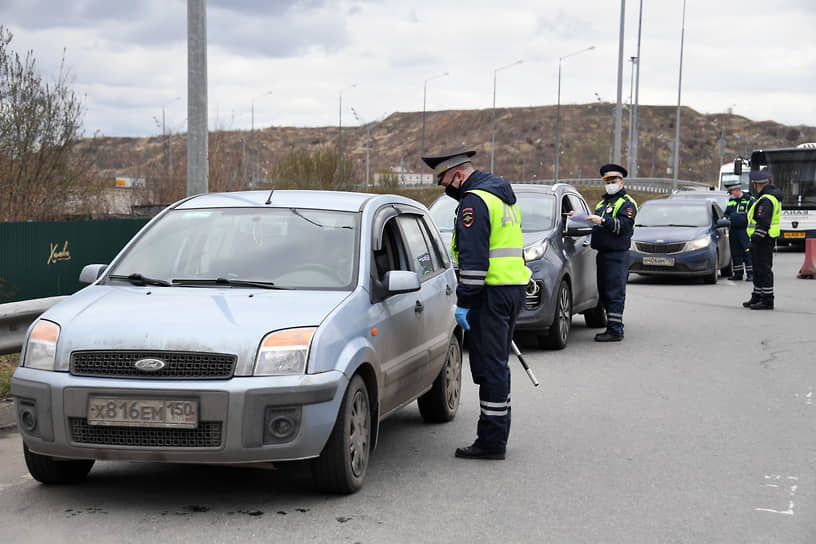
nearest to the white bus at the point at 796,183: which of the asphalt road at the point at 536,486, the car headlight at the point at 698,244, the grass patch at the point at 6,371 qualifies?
the car headlight at the point at 698,244

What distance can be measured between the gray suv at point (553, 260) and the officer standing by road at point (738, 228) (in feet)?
29.9

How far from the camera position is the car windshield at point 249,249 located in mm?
6074

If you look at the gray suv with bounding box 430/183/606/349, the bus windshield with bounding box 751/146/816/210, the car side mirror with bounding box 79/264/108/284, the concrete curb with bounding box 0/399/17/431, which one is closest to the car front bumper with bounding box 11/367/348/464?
the car side mirror with bounding box 79/264/108/284

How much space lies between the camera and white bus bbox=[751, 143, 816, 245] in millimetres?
30109

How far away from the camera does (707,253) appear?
20.7m

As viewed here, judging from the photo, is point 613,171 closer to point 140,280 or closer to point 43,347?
point 140,280

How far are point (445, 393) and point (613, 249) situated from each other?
541cm

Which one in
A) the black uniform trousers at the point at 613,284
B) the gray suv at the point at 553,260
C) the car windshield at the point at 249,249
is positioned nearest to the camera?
the car windshield at the point at 249,249

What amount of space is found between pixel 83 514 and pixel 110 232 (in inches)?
412

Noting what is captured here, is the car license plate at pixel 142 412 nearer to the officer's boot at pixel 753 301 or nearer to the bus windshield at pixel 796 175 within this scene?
the officer's boot at pixel 753 301

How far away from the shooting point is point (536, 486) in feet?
19.7

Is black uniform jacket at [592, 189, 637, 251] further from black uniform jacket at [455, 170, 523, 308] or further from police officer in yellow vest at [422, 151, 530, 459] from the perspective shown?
black uniform jacket at [455, 170, 523, 308]

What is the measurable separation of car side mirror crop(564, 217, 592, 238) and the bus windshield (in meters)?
19.9

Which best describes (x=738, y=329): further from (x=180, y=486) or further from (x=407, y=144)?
(x=407, y=144)
